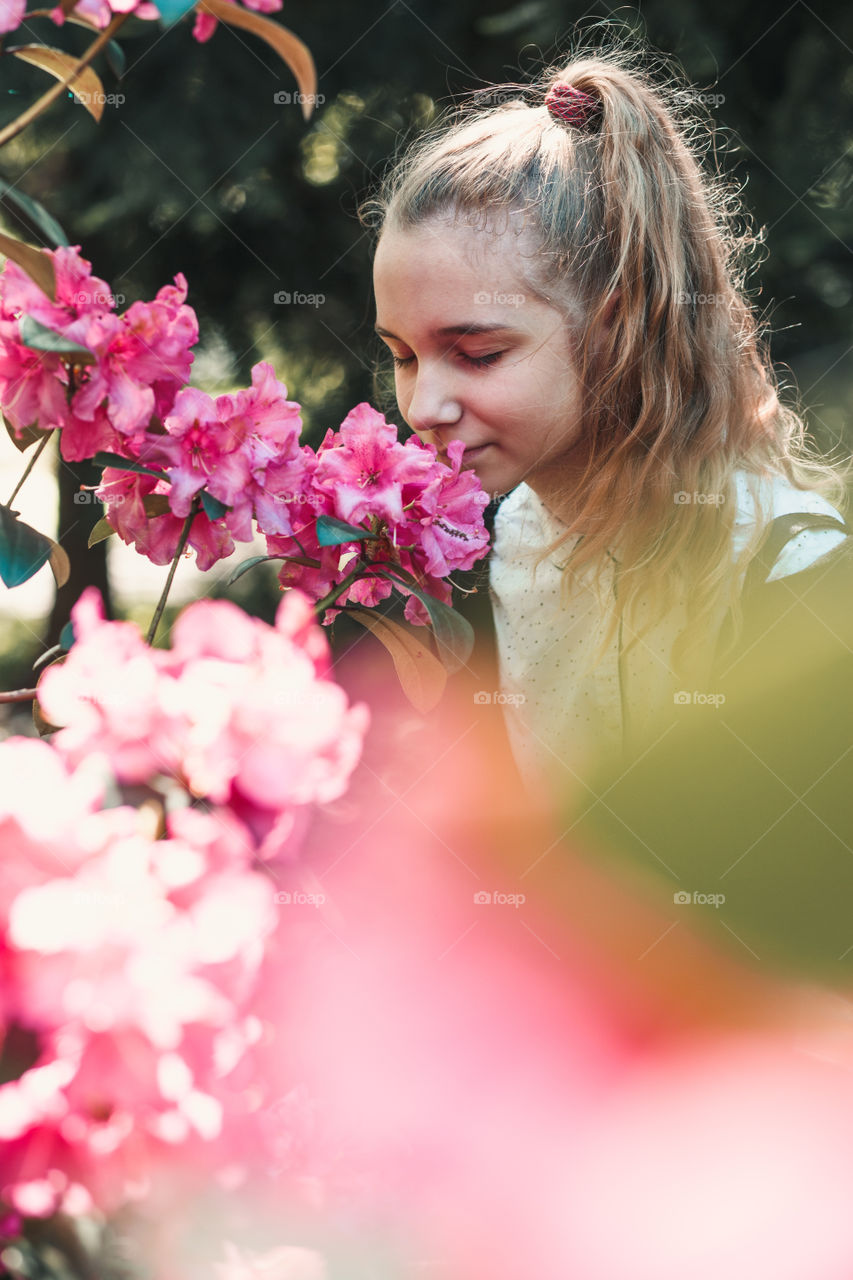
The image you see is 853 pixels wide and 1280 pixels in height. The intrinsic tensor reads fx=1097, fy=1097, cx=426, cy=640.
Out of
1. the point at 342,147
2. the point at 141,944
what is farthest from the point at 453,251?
the point at 342,147

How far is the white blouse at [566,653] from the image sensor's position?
125 centimetres

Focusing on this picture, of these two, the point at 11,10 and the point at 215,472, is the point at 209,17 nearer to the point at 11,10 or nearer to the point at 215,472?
the point at 11,10

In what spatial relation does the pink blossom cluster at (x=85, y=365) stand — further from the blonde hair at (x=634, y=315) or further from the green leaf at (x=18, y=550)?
the blonde hair at (x=634, y=315)

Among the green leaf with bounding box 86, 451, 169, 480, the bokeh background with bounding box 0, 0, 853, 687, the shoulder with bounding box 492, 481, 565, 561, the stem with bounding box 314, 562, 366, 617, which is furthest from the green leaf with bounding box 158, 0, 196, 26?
the bokeh background with bounding box 0, 0, 853, 687

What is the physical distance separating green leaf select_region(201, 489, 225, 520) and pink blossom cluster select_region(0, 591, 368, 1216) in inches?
5.8

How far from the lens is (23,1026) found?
43 cm

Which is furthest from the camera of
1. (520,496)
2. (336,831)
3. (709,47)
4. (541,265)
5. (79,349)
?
(709,47)

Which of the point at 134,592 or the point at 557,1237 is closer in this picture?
the point at 557,1237

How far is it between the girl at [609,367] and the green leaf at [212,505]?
398mm

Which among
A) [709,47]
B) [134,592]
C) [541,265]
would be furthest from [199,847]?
→ [134,592]

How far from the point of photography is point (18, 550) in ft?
2.05

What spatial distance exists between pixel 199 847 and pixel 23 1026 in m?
0.09

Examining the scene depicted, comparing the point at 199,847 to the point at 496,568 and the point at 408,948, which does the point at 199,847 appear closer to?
the point at 408,948

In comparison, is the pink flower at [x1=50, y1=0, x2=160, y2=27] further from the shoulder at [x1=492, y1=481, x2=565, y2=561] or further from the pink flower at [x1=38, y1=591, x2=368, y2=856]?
the shoulder at [x1=492, y1=481, x2=565, y2=561]
